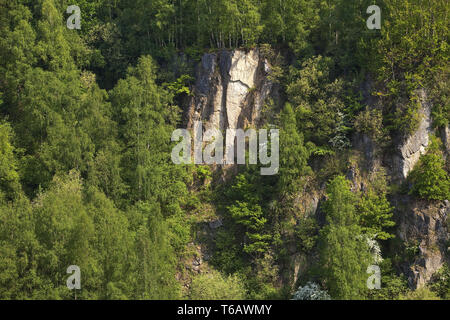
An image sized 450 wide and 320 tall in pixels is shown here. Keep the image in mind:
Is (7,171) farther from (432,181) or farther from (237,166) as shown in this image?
(432,181)

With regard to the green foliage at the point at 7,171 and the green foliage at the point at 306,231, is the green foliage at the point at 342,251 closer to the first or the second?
the green foliage at the point at 306,231

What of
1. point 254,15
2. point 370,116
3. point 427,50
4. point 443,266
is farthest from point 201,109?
point 443,266

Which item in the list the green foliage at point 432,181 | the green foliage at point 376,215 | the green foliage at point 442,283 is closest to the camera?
the green foliage at point 442,283

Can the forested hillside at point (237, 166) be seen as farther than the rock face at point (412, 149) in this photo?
No

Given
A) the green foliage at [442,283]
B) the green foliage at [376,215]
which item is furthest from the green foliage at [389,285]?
the green foliage at [376,215]

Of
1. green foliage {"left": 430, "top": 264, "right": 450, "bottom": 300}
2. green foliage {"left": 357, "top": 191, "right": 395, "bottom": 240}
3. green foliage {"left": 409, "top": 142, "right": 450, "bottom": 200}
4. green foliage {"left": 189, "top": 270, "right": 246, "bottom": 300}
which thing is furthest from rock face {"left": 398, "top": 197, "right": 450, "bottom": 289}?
green foliage {"left": 189, "top": 270, "right": 246, "bottom": 300}

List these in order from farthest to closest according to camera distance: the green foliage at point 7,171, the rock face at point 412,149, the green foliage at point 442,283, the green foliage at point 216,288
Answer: the green foliage at point 7,171
the rock face at point 412,149
the green foliage at point 216,288
the green foliage at point 442,283
